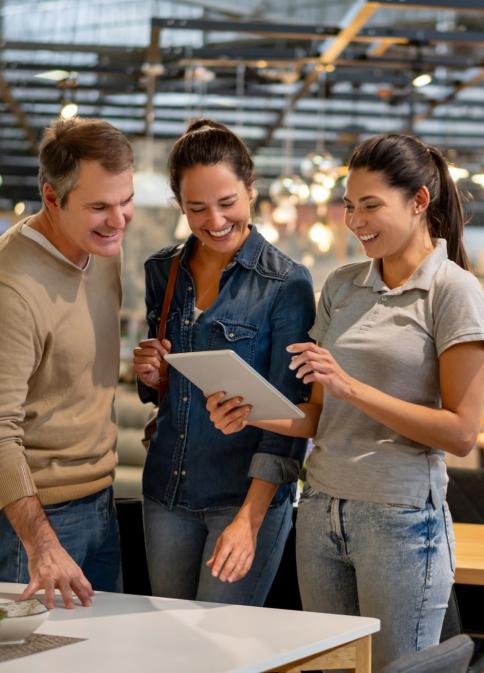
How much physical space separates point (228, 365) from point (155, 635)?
20.5 inches

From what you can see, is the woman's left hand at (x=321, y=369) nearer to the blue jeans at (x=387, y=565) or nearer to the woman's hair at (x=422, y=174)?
the blue jeans at (x=387, y=565)

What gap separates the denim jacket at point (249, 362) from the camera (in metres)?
2.64

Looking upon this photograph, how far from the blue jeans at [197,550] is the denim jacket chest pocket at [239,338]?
363 millimetres

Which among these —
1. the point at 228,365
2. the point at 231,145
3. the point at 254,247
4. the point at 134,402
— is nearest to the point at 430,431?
the point at 228,365

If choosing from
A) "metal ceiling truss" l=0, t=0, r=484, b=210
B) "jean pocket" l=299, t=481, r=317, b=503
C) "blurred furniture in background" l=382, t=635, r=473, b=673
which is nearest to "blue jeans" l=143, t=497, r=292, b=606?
"jean pocket" l=299, t=481, r=317, b=503

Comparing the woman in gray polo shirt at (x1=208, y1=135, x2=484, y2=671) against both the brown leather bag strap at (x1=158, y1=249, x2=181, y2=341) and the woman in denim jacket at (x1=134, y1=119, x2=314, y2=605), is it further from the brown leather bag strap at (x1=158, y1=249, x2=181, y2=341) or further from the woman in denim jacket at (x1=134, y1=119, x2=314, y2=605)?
the brown leather bag strap at (x1=158, y1=249, x2=181, y2=341)

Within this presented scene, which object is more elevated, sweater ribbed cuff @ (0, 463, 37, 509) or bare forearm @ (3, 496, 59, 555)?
sweater ribbed cuff @ (0, 463, 37, 509)

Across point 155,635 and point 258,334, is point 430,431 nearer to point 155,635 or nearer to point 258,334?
point 258,334

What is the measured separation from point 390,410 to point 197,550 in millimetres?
618

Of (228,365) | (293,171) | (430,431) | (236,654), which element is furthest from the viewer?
(293,171)

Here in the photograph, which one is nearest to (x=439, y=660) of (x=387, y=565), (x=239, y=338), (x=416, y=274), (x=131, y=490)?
(x=387, y=565)

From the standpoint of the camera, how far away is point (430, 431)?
2354mm

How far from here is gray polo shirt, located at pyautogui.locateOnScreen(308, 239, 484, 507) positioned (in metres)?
2.39

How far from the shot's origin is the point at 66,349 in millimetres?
2596
